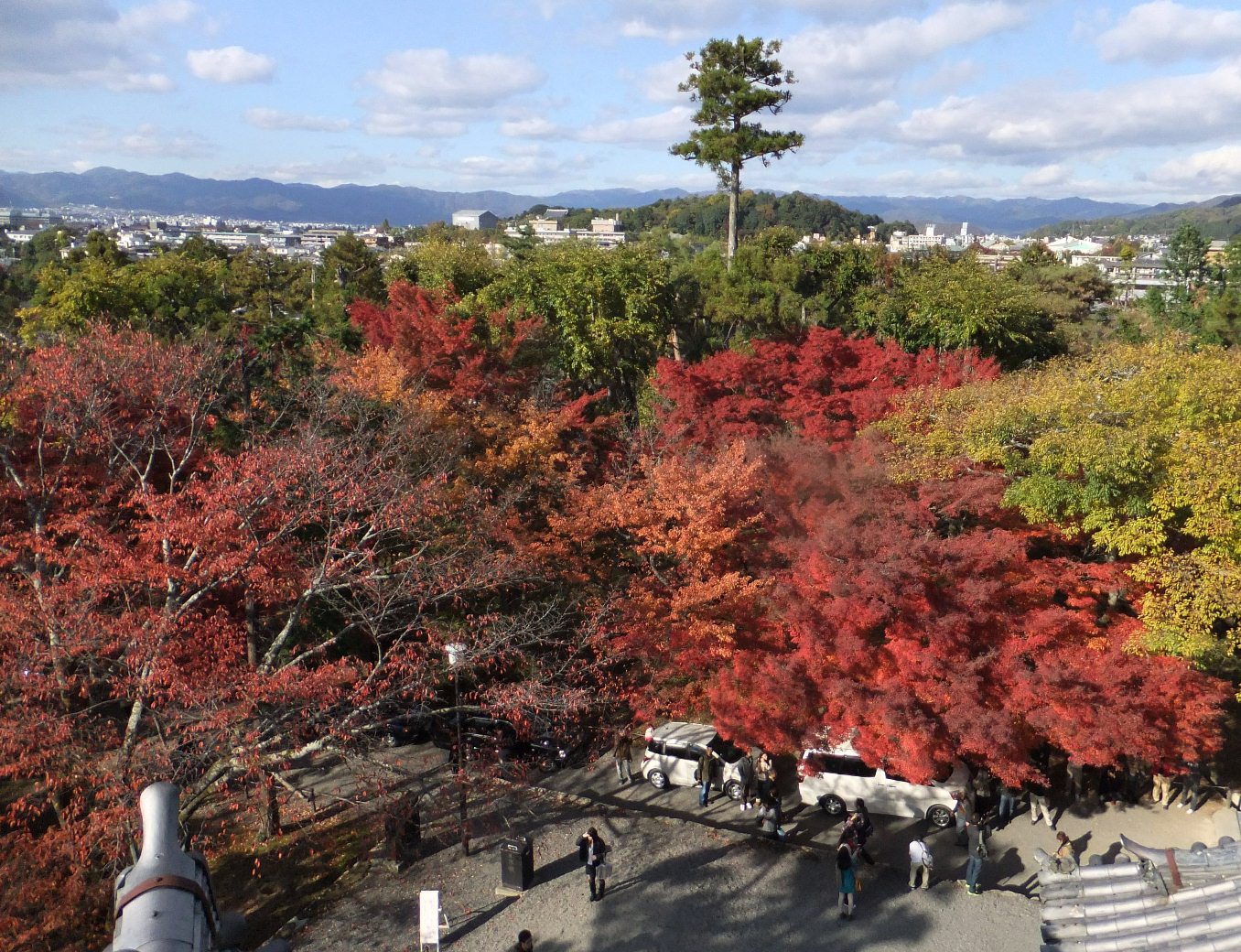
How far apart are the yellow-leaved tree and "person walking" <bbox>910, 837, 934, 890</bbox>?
4.39m

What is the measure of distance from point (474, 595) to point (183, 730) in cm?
617

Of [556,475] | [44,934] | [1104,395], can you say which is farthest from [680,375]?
[44,934]

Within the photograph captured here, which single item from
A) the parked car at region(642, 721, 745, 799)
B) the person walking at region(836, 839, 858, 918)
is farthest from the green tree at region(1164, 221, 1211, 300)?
the person walking at region(836, 839, 858, 918)

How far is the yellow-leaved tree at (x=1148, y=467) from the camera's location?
1135cm

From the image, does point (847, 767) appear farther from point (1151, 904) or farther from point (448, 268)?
point (448, 268)

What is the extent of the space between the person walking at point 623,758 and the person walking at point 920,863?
519 centimetres

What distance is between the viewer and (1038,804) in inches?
Answer: 538

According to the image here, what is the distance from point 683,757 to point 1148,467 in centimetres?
891

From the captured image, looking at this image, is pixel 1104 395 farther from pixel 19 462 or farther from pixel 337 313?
pixel 337 313

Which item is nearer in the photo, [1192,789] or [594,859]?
[594,859]

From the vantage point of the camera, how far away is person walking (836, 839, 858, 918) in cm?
1124

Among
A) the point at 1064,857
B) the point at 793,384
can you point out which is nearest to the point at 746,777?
the point at 1064,857

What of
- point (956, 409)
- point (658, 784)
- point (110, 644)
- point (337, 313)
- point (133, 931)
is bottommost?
point (658, 784)

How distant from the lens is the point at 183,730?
35.6ft
